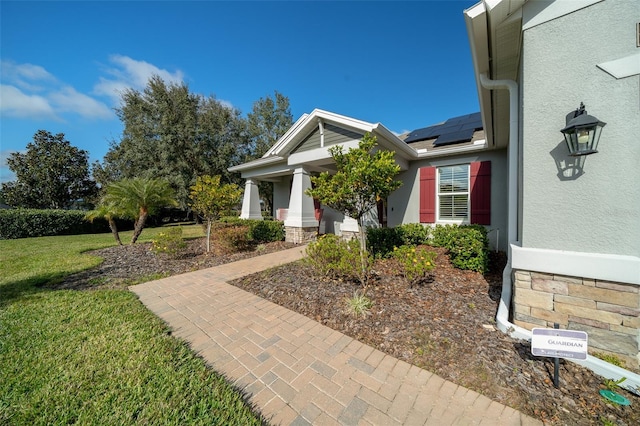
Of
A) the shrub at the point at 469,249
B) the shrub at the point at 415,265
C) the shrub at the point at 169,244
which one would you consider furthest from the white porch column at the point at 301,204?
the shrub at the point at 469,249

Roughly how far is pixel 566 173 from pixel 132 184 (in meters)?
11.7

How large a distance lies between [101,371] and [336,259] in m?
3.67

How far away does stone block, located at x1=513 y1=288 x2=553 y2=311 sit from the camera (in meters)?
2.60

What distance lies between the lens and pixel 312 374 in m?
2.29

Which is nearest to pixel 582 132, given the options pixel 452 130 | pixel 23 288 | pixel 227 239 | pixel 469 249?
pixel 469 249

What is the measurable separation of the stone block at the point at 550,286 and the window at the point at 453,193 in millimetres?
5253

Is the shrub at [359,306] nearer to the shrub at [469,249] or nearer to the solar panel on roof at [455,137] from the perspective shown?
the shrub at [469,249]

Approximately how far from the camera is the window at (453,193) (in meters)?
7.43

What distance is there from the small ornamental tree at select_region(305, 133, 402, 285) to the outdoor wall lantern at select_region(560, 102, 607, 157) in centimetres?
219

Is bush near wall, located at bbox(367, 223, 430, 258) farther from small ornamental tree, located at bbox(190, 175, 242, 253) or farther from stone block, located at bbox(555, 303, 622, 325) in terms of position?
small ornamental tree, located at bbox(190, 175, 242, 253)

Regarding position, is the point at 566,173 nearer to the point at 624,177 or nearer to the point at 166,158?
the point at 624,177

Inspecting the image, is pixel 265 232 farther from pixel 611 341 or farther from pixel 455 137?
pixel 611 341

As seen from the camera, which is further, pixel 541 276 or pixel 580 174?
pixel 541 276

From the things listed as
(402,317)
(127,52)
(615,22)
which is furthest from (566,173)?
(127,52)
